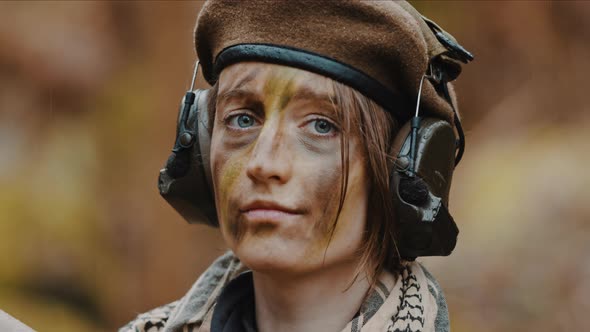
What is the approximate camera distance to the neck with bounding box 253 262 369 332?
151 centimetres

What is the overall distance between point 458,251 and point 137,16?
1940mm

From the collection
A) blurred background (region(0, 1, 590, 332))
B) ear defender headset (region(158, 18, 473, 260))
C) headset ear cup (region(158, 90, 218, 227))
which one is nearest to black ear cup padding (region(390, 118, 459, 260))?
ear defender headset (region(158, 18, 473, 260))

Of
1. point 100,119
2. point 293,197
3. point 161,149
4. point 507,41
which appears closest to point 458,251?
point 507,41

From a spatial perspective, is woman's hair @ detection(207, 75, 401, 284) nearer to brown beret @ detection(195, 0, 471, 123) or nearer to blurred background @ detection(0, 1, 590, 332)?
brown beret @ detection(195, 0, 471, 123)

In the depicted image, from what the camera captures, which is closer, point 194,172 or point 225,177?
point 225,177

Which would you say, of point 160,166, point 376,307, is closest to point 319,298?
point 376,307

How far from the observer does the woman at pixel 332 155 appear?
1.43m

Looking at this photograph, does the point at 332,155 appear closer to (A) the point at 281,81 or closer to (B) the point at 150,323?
(A) the point at 281,81

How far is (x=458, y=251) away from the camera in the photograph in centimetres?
375

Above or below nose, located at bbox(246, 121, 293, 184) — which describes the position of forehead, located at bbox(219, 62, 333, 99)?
above

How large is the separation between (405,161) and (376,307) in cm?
27

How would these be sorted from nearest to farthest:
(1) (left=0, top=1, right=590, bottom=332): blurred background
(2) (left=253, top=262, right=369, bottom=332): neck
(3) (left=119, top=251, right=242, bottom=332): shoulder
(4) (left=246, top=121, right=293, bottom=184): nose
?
(4) (left=246, top=121, right=293, bottom=184): nose < (2) (left=253, top=262, right=369, bottom=332): neck < (3) (left=119, top=251, right=242, bottom=332): shoulder < (1) (left=0, top=1, right=590, bottom=332): blurred background

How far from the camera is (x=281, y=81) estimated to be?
143 centimetres

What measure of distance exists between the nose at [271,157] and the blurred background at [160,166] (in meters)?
2.43
